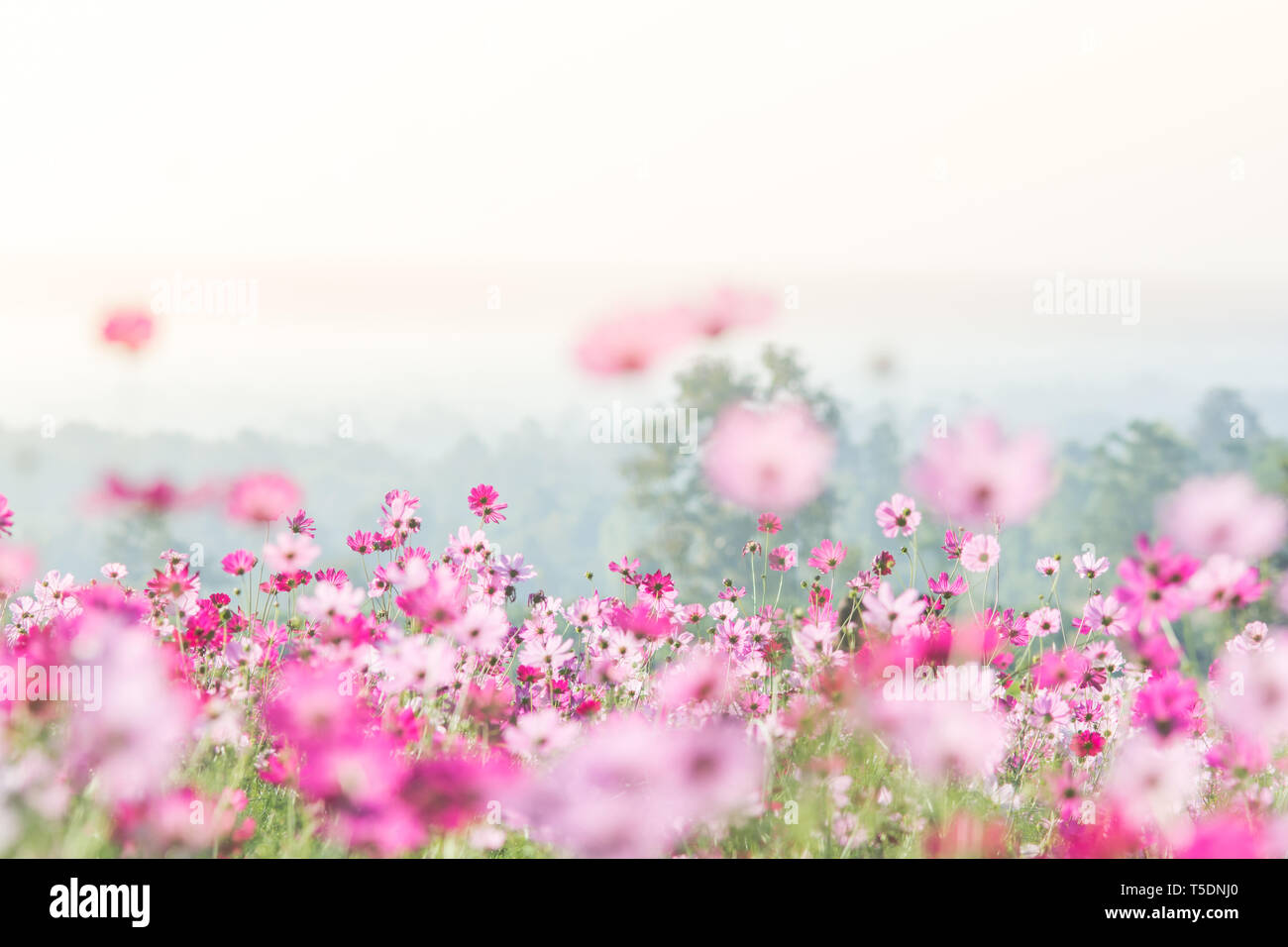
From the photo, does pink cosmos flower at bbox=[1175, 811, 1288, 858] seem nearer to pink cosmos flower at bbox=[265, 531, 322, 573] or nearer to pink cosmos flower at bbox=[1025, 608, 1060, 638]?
pink cosmos flower at bbox=[1025, 608, 1060, 638]

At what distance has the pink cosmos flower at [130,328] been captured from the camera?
2.12 meters

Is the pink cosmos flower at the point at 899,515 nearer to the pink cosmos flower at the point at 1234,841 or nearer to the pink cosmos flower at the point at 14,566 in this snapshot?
the pink cosmos flower at the point at 1234,841

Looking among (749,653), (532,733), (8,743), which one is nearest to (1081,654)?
(749,653)

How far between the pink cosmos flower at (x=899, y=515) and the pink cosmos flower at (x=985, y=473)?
938 mm

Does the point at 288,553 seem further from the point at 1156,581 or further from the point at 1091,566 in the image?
the point at 1091,566

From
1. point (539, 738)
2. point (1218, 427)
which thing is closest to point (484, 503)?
point (539, 738)

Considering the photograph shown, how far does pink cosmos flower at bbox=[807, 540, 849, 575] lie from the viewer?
264cm

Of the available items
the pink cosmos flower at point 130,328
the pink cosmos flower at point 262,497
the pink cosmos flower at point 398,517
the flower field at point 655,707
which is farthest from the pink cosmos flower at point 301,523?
the pink cosmos flower at point 130,328

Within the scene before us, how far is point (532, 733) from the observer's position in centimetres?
170

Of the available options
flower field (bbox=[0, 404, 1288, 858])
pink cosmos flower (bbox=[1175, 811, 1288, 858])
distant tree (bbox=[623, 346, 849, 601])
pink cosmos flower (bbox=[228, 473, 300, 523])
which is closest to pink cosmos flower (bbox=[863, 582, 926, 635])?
flower field (bbox=[0, 404, 1288, 858])

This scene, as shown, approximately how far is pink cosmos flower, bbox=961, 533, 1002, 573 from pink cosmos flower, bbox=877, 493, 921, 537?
0.51 feet

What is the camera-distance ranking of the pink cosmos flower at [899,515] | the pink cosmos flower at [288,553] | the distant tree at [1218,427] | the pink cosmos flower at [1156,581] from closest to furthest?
the pink cosmos flower at [1156,581], the pink cosmos flower at [288,553], the pink cosmos flower at [899,515], the distant tree at [1218,427]
